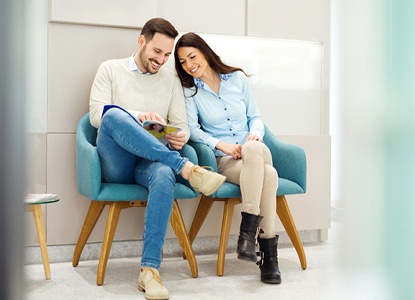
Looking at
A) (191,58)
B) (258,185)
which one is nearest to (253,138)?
(258,185)

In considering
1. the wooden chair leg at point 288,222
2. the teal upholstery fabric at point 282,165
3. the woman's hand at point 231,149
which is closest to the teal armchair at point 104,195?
the teal upholstery fabric at point 282,165

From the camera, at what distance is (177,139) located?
10.5 feet

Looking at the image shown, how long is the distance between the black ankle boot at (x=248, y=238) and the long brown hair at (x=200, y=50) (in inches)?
35.2

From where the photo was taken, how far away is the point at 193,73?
11.5ft

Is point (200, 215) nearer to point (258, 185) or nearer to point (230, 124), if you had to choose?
point (230, 124)

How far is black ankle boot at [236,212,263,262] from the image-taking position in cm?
295

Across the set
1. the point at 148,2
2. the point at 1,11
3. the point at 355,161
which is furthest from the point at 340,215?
the point at 148,2

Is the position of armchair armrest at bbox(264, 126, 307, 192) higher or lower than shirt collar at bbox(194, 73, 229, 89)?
lower

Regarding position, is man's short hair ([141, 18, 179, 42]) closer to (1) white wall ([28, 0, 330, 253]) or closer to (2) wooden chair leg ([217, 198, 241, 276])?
(1) white wall ([28, 0, 330, 253])

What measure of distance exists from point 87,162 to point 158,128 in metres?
0.41

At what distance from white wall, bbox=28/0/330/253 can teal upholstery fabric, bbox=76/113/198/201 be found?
215 mm

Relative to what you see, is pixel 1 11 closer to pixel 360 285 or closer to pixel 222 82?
pixel 360 285

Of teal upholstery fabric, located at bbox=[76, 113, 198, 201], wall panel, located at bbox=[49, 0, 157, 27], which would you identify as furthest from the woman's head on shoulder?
teal upholstery fabric, located at bbox=[76, 113, 198, 201]

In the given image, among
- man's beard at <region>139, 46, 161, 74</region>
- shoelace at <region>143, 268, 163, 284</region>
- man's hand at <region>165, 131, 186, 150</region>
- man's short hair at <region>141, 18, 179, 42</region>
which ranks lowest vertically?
shoelace at <region>143, 268, 163, 284</region>
